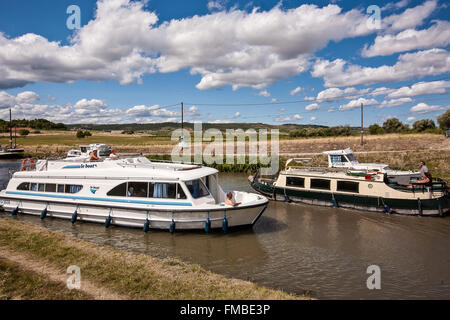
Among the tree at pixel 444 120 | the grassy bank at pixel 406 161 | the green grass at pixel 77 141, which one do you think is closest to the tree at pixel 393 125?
the tree at pixel 444 120

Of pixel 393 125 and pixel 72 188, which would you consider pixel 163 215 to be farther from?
pixel 393 125

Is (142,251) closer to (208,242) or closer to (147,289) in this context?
(208,242)

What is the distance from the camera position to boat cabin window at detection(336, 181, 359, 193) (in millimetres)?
18017

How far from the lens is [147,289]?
7.01 meters

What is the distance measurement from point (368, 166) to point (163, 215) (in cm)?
1531

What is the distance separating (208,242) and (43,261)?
604 centimetres

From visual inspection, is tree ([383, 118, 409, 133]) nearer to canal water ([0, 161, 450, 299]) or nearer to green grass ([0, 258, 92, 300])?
canal water ([0, 161, 450, 299])

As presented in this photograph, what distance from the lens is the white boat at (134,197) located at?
13.2m

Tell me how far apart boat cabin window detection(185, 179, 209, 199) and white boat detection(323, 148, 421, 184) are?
11.6 m

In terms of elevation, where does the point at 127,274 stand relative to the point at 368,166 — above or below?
below

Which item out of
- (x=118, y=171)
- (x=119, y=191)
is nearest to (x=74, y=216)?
(x=119, y=191)

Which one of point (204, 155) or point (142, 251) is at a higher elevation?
point (204, 155)

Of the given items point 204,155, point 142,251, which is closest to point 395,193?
point 142,251

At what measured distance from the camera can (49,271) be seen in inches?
311
